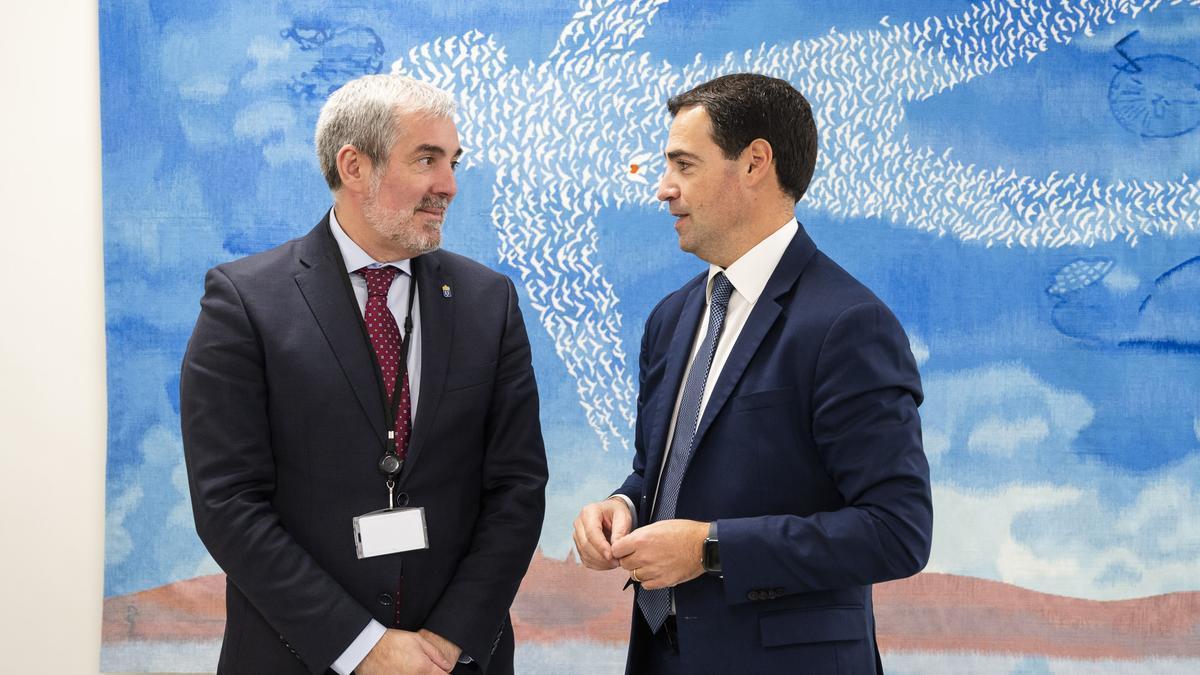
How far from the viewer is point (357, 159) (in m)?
2.03

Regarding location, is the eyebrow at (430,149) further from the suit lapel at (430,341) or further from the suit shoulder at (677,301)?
the suit shoulder at (677,301)

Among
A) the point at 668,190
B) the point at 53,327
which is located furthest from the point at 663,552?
the point at 53,327

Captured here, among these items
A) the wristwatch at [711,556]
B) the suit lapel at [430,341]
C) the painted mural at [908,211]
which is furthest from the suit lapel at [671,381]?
the painted mural at [908,211]

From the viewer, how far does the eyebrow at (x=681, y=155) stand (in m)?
1.98

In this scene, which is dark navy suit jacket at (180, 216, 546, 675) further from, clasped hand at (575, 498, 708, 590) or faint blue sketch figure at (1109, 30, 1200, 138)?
faint blue sketch figure at (1109, 30, 1200, 138)

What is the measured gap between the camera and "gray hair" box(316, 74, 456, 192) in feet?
6.57

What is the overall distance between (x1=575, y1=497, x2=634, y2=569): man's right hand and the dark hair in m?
0.71

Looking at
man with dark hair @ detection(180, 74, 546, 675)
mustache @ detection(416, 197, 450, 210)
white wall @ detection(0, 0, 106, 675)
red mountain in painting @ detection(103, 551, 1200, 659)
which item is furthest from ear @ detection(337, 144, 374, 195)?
red mountain in painting @ detection(103, 551, 1200, 659)

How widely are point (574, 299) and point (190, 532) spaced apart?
1.43 m

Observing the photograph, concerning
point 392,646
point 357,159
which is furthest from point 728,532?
point 357,159

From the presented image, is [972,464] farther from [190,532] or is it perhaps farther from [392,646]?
[190,532]

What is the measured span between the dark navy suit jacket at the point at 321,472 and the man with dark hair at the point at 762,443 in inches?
10.0

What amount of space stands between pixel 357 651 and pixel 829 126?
2163mm

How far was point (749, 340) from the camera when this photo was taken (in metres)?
1.82
